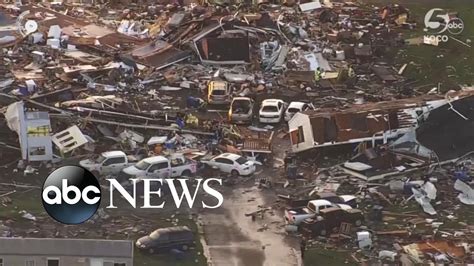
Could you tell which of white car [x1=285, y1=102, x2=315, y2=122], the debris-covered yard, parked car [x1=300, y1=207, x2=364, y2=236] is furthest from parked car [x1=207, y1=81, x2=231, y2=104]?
parked car [x1=300, y1=207, x2=364, y2=236]

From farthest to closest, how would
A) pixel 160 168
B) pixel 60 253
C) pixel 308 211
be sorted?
pixel 160 168, pixel 308 211, pixel 60 253

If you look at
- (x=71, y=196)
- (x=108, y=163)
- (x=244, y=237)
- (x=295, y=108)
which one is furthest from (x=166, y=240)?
(x=295, y=108)

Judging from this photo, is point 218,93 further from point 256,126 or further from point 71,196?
point 71,196

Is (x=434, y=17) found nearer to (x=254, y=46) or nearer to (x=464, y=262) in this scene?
(x=254, y=46)

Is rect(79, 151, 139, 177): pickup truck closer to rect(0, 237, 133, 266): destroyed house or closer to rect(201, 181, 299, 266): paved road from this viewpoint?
rect(201, 181, 299, 266): paved road

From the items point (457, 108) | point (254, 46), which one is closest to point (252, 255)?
point (457, 108)

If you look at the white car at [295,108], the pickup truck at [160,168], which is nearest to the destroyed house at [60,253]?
the pickup truck at [160,168]

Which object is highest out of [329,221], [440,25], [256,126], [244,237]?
[440,25]
